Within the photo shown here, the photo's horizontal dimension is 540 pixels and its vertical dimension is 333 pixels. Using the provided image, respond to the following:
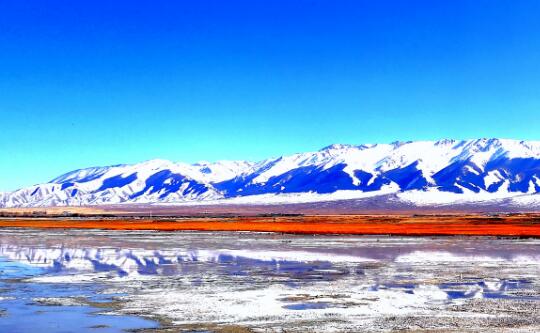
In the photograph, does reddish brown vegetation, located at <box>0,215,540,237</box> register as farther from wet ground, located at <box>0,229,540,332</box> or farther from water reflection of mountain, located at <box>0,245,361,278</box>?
wet ground, located at <box>0,229,540,332</box>

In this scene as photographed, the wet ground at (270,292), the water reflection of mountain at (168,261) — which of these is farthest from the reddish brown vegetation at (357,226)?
the wet ground at (270,292)

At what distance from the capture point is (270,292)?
22719 mm

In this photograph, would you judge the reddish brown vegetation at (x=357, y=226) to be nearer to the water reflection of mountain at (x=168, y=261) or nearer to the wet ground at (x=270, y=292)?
the water reflection of mountain at (x=168, y=261)

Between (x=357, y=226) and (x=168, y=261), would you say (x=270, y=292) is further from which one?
(x=357, y=226)

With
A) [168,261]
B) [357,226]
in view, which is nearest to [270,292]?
[168,261]

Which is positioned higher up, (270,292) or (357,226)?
(270,292)

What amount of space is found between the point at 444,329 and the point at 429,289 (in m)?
7.44

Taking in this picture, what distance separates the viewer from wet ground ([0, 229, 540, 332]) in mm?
17016

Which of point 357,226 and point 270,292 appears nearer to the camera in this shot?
point 270,292

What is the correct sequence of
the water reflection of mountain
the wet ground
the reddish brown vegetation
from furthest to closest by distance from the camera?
the reddish brown vegetation → the water reflection of mountain → the wet ground

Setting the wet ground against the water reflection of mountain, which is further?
the water reflection of mountain

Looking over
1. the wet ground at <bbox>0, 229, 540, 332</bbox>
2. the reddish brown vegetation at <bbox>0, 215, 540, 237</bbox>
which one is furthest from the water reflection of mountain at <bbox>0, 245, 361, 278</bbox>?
the reddish brown vegetation at <bbox>0, 215, 540, 237</bbox>

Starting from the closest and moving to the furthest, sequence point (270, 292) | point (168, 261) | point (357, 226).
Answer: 1. point (270, 292)
2. point (168, 261)
3. point (357, 226)

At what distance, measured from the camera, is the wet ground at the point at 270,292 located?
670 inches
